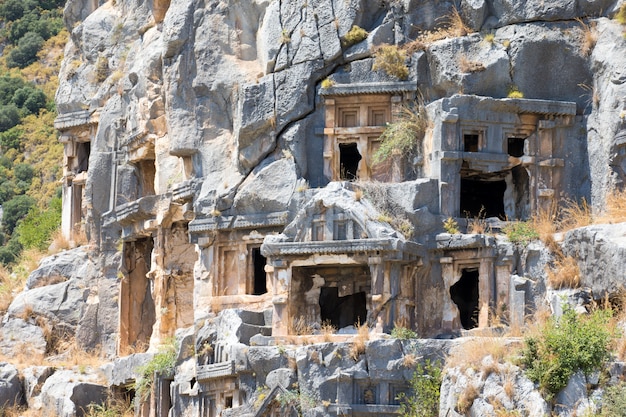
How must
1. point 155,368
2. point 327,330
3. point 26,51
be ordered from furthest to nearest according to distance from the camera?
point 26,51, point 155,368, point 327,330

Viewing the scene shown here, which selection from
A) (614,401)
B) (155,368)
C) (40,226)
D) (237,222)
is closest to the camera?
(614,401)

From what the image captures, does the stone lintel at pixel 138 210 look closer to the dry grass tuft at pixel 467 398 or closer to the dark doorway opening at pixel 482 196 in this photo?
the dark doorway opening at pixel 482 196

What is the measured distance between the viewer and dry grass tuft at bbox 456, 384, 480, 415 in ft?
105

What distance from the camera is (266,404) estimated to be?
3559cm

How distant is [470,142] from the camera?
40.8 meters

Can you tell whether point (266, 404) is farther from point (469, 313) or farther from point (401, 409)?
point (469, 313)

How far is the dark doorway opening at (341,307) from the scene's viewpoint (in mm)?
40812

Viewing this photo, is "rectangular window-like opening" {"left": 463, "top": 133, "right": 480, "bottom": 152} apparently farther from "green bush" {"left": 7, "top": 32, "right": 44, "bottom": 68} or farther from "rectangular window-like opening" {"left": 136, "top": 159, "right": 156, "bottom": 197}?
"green bush" {"left": 7, "top": 32, "right": 44, "bottom": 68}

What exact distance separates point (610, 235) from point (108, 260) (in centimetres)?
1909

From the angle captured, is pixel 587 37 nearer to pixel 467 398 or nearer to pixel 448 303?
pixel 448 303

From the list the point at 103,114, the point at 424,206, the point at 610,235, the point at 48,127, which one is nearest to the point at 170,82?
the point at 103,114

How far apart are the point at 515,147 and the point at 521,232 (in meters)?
3.73

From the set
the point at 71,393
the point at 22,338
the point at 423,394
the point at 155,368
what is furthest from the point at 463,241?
the point at 22,338

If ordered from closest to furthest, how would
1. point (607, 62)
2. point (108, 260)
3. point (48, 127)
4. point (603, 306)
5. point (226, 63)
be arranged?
point (603, 306)
point (607, 62)
point (226, 63)
point (108, 260)
point (48, 127)
